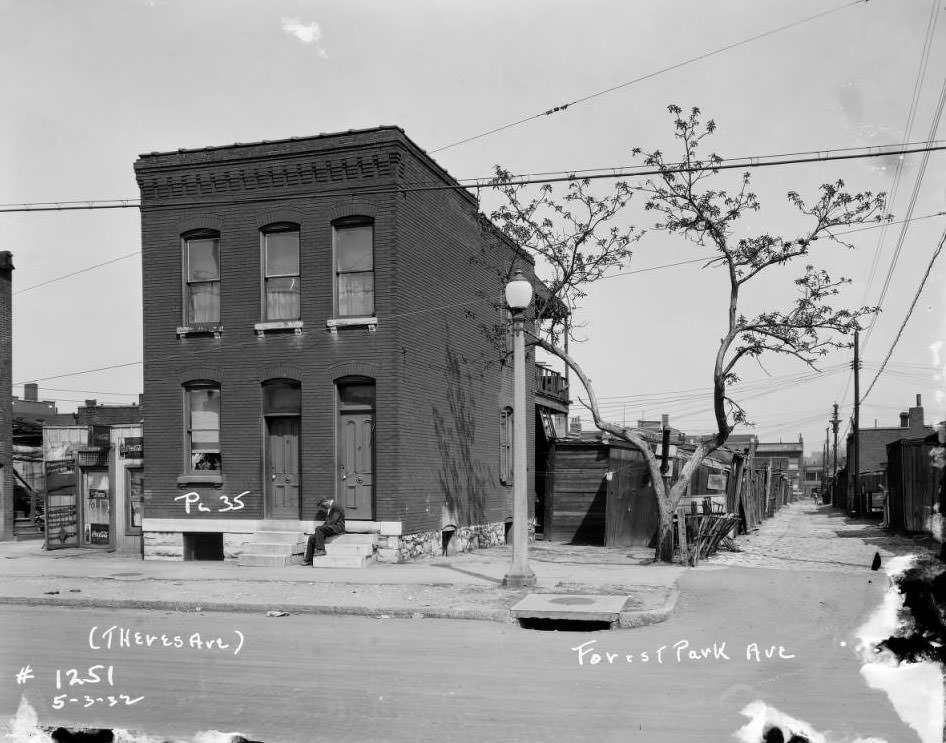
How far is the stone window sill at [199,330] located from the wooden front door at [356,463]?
10.5ft

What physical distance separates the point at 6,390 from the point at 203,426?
34.8ft

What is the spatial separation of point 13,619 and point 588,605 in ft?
25.0

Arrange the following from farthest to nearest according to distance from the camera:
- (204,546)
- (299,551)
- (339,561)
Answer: (204,546) → (299,551) → (339,561)

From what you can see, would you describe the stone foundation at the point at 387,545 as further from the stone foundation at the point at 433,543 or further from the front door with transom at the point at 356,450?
the front door with transom at the point at 356,450

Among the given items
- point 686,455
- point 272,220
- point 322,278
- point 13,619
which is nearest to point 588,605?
point 13,619

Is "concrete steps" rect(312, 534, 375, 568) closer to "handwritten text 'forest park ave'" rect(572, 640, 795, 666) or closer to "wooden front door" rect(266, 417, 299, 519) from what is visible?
"wooden front door" rect(266, 417, 299, 519)

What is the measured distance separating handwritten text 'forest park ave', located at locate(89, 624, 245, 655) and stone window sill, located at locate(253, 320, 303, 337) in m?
8.41

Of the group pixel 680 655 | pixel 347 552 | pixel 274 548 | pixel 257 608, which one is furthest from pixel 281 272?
pixel 680 655

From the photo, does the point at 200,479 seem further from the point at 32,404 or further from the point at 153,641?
the point at 32,404

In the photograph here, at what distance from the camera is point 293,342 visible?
18922mm

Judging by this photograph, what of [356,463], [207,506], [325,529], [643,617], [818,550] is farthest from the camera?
[818,550]

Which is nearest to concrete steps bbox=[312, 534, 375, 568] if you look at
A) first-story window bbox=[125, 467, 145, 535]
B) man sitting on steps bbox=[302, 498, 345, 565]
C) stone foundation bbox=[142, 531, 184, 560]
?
man sitting on steps bbox=[302, 498, 345, 565]

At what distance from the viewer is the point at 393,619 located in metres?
12.0

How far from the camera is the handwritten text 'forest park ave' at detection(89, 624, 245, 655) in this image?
1029 centimetres
